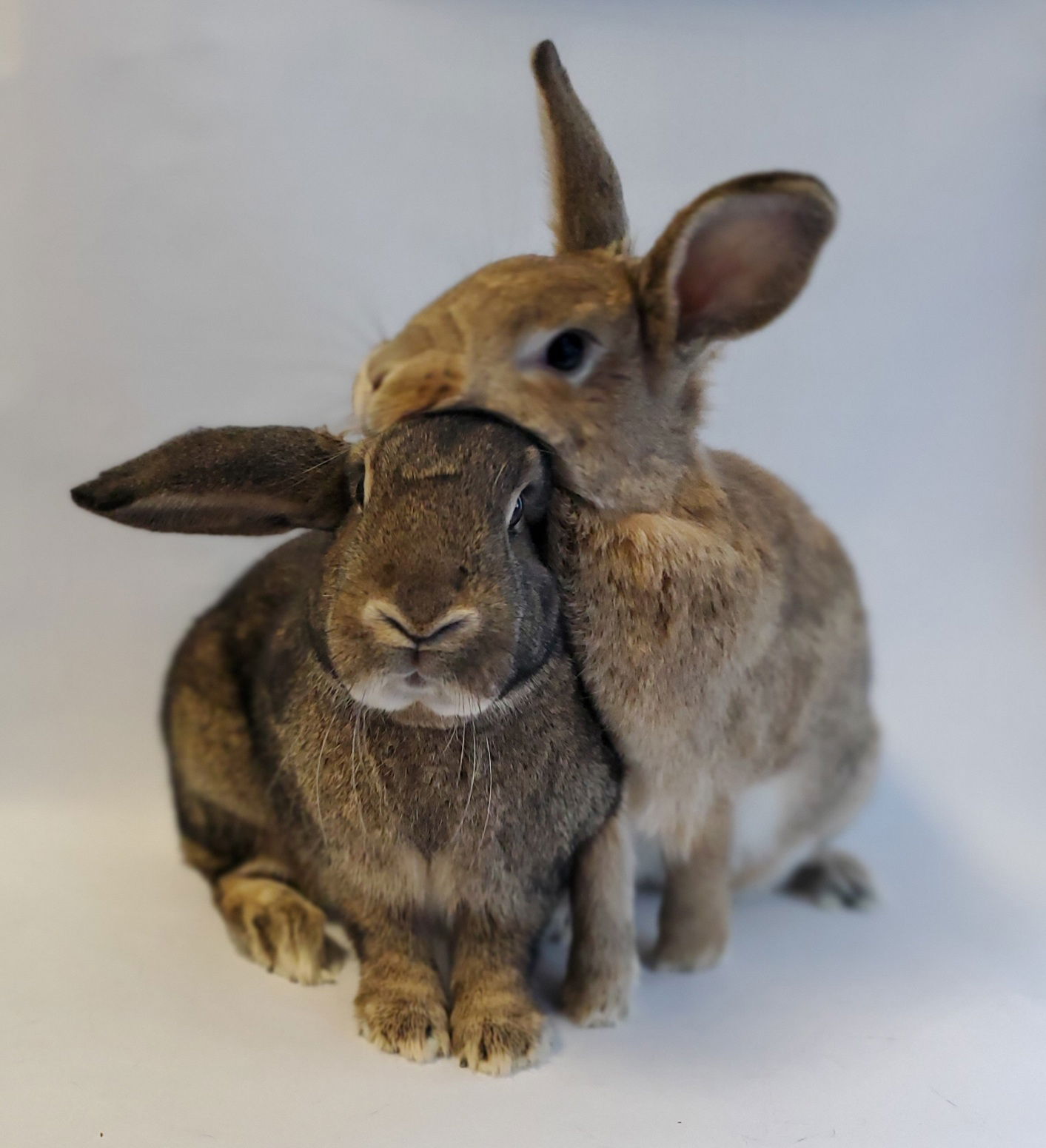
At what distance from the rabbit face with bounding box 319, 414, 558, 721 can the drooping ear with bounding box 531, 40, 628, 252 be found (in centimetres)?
34

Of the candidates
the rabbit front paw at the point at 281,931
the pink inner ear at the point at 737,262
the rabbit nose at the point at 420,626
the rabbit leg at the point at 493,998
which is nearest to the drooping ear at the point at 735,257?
the pink inner ear at the point at 737,262

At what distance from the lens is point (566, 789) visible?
5.12 ft

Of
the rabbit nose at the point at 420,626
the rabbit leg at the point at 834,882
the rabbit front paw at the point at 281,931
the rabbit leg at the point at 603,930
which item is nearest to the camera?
the rabbit nose at the point at 420,626

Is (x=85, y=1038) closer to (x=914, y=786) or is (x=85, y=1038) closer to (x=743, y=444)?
(x=743, y=444)

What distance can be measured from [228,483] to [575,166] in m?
0.59

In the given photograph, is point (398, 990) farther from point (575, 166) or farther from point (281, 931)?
point (575, 166)

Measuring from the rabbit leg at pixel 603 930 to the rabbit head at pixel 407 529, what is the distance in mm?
346

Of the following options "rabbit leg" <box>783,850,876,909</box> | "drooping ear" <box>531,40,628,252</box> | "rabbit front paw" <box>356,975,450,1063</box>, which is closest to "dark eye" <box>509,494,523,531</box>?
"drooping ear" <box>531,40,628,252</box>

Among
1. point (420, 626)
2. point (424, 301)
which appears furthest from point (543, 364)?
point (424, 301)

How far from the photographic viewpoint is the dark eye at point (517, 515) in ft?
4.73

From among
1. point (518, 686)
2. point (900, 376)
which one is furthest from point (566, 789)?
point (900, 376)

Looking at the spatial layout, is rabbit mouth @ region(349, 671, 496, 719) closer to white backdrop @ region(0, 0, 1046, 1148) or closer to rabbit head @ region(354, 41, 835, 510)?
rabbit head @ region(354, 41, 835, 510)

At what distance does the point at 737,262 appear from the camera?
4.64ft

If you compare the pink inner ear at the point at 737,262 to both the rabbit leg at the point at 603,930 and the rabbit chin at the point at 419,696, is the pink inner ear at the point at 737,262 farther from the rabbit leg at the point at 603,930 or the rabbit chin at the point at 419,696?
the rabbit leg at the point at 603,930
